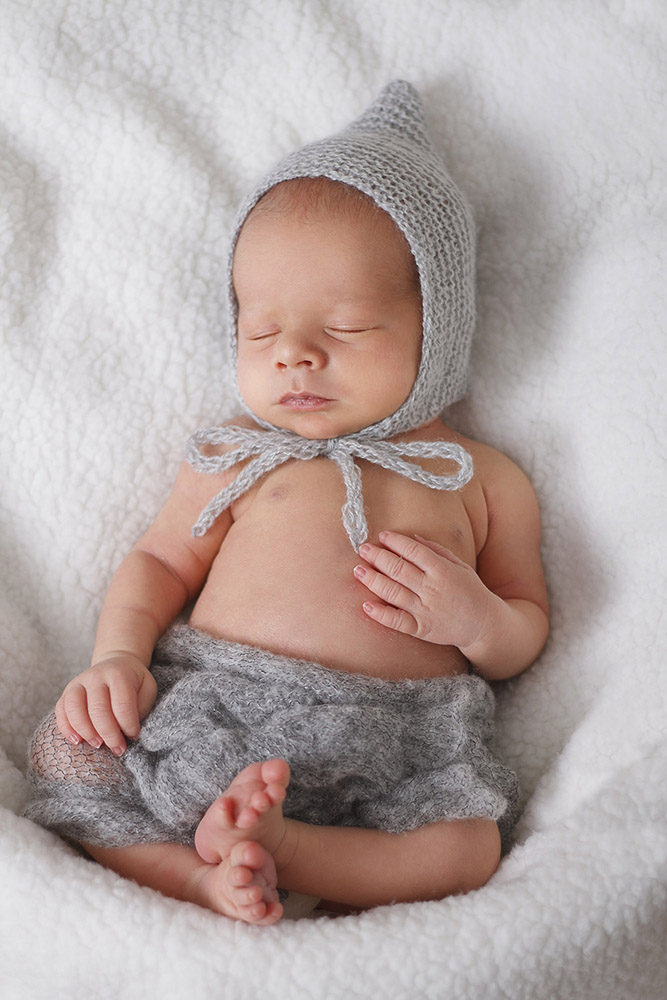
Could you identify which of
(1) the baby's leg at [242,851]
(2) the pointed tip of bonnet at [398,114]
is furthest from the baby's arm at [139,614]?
(2) the pointed tip of bonnet at [398,114]

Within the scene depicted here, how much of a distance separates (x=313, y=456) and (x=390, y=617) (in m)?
0.32

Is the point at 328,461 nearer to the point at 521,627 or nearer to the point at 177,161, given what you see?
the point at 521,627

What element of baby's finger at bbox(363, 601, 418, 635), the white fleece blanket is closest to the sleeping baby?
baby's finger at bbox(363, 601, 418, 635)

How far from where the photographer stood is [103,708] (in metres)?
1.29

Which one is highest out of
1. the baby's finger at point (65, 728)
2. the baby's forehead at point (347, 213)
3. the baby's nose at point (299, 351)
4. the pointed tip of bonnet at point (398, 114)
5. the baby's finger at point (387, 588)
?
the pointed tip of bonnet at point (398, 114)

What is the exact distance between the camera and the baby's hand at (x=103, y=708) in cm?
129

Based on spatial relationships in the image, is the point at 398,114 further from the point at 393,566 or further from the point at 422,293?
the point at 393,566

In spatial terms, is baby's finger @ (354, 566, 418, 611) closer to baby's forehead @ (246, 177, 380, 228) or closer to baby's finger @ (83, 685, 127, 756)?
baby's finger @ (83, 685, 127, 756)

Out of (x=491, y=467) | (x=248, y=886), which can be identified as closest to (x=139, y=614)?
(x=248, y=886)

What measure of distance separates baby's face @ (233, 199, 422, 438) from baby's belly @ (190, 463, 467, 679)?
134 millimetres

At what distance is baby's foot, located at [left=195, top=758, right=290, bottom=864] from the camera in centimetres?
107

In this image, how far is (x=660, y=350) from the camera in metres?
1.56

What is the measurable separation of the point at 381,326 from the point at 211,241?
459 millimetres

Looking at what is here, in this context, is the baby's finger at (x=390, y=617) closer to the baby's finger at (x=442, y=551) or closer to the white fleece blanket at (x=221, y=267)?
the baby's finger at (x=442, y=551)
